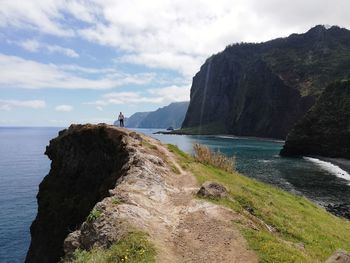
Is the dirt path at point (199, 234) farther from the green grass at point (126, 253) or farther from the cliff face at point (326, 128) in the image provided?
the cliff face at point (326, 128)

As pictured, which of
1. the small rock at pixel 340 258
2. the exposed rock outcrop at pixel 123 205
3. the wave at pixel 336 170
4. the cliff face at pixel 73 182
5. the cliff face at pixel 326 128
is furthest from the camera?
the cliff face at pixel 326 128

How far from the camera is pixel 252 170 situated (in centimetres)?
8162

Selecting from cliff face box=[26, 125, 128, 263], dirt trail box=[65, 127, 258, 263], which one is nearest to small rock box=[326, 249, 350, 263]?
dirt trail box=[65, 127, 258, 263]

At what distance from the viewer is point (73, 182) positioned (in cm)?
3975

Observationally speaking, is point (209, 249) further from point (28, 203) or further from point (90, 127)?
point (28, 203)

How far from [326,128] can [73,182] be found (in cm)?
9401

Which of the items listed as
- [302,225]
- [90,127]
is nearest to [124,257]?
[302,225]

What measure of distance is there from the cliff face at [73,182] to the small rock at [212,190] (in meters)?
9.32

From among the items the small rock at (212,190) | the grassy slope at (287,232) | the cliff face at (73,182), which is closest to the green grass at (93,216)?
the grassy slope at (287,232)

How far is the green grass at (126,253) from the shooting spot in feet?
47.6

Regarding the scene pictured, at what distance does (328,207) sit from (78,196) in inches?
1215

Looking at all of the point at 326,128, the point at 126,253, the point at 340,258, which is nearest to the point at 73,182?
the point at 126,253

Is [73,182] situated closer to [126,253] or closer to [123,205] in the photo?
[123,205]

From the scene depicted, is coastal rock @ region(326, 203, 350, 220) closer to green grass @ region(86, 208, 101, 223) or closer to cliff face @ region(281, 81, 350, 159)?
green grass @ region(86, 208, 101, 223)
